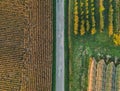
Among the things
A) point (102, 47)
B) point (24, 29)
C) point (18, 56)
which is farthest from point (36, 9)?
point (102, 47)

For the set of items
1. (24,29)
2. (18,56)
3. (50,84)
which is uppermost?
(24,29)

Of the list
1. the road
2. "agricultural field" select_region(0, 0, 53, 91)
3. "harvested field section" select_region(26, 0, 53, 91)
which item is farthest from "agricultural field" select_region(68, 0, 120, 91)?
"agricultural field" select_region(0, 0, 53, 91)

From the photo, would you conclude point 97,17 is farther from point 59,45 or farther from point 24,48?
point 24,48

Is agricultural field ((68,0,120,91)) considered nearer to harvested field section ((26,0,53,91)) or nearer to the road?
the road

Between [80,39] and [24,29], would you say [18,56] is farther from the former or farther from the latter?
[80,39]

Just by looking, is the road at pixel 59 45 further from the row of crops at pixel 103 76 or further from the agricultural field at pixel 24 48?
the row of crops at pixel 103 76
